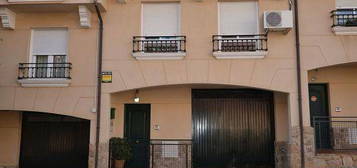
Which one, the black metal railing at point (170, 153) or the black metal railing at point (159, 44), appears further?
the black metal railing at point (170, 153)

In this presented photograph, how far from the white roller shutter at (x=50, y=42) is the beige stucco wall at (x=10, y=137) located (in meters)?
2.35

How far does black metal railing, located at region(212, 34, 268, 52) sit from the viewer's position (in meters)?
9.23

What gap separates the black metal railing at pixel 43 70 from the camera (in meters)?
9.59

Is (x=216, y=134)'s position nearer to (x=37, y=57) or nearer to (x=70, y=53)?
(x=70, y=53)

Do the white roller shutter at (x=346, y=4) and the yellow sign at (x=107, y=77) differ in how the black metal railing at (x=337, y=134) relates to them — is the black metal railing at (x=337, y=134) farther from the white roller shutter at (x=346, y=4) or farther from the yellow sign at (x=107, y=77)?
the yellow sign at (x=107, y=77)

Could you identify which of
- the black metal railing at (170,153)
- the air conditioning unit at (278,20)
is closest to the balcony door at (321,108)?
the air conditioning unit at (278,20)

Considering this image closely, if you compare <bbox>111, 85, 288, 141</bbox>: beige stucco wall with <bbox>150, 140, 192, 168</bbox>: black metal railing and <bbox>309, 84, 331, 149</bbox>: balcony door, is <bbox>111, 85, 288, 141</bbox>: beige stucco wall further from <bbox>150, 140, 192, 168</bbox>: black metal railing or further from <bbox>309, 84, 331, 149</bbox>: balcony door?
<bbox>309, 84, 331, 149</bbox>: balcony door

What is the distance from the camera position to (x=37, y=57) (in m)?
9.94

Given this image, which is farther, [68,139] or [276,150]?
[68,139]

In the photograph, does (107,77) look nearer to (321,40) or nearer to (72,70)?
(72,70)

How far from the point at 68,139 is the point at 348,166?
8.43 meters

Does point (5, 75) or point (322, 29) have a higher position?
point (322, 29)

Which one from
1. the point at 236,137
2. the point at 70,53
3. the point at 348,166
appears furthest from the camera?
the point at 236,137

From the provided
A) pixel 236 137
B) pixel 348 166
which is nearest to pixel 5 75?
pixel 236 137
